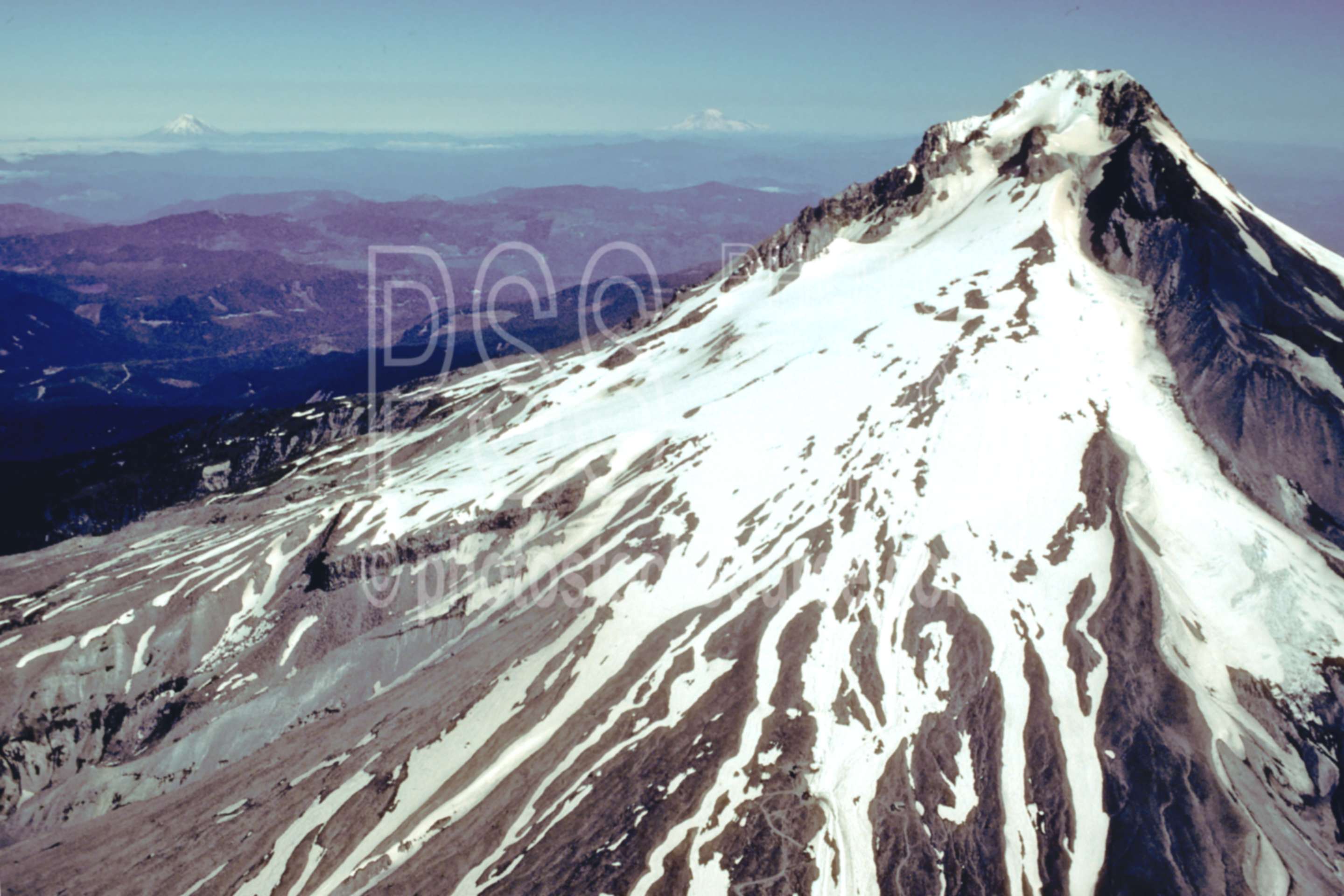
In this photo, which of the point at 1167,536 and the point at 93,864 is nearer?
the point at 93,864

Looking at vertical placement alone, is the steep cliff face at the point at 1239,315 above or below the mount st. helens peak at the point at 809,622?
above

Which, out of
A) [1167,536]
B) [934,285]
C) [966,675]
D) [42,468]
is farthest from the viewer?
[42,468]

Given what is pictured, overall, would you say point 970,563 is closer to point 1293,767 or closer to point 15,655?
point 1293,767

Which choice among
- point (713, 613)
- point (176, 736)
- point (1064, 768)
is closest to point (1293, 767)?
point (1064, 768)

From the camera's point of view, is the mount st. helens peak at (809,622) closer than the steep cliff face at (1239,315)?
Yes

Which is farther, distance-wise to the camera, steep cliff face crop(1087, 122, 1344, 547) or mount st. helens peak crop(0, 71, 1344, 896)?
steep cliff face crop(1087, 122, 1344, 547)

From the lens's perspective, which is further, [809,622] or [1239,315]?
[1239,315]

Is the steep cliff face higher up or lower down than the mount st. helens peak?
higher up

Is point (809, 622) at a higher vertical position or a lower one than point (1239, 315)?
lower
